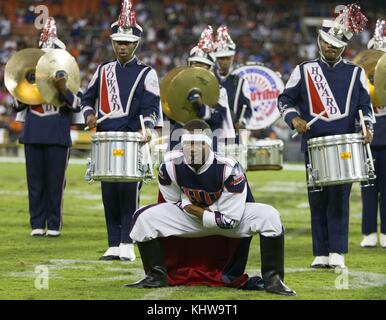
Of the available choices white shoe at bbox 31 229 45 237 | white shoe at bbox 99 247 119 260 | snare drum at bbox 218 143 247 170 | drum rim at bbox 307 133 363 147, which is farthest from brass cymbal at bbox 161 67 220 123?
drum rim at bbox 307 133 363 147

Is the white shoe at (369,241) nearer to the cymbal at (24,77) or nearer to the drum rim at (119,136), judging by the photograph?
the drum rim at (119,136)

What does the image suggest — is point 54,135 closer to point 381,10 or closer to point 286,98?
point 286,98

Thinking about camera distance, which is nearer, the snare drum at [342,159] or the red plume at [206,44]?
the snare drum at [342,159]

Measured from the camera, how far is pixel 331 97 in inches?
335

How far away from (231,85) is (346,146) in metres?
3.73

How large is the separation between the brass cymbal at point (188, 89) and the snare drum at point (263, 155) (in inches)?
75.6

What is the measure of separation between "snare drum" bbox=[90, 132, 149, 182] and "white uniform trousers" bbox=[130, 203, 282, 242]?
121 cm

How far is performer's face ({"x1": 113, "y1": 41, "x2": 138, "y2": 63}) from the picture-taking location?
8.88m

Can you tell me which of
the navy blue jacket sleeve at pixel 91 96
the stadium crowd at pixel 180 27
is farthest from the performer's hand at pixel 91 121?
the stadium crowd at pixel 180 27

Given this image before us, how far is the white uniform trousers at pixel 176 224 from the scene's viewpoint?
7.10m

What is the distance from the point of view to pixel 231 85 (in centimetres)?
1176
